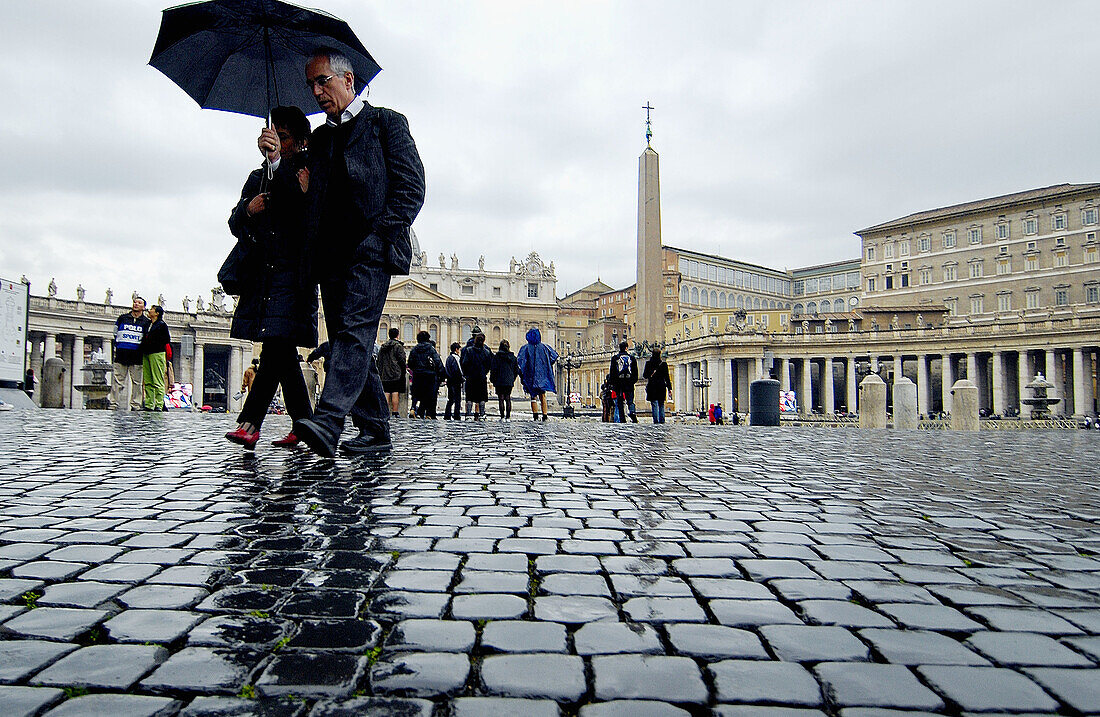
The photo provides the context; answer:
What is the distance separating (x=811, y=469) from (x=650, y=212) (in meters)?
22.0

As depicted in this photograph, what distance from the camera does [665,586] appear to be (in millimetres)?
2219

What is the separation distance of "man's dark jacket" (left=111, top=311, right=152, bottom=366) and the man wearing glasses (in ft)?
36.2

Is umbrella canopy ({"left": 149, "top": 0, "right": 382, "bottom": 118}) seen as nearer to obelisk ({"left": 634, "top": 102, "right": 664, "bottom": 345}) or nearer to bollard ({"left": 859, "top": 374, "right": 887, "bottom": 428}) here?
bollard ({"left": 859, "top": 374, "right": 887, "bottom": 428})

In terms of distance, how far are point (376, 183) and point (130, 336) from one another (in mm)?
11685

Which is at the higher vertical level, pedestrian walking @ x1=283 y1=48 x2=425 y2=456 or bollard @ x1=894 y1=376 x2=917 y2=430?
pedestrian walking @ x1=283 y1=48 x2=425 y2=456

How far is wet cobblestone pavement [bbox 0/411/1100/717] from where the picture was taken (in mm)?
1455

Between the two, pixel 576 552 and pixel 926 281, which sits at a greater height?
pixel 926 281

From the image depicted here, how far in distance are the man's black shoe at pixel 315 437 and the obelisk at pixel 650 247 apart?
73.1 feet

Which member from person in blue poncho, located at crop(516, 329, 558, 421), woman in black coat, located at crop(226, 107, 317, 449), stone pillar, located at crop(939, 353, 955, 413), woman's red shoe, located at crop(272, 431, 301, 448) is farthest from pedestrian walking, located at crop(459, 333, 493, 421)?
stone pillar, located at crop(939, 353, 955, 413)

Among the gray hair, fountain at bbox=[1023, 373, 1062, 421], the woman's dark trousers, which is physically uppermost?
the gray hair

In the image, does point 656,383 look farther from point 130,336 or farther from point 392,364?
point 130,336

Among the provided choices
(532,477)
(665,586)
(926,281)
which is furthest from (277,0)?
(926,281)

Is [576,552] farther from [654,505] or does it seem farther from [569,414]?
[569,414]

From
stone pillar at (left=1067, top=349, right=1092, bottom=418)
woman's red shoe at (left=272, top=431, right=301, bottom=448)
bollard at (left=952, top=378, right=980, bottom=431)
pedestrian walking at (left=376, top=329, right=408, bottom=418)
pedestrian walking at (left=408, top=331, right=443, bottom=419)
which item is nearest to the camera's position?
woman's red shoe at (left=272, top=431, right=301, bottom=448)
